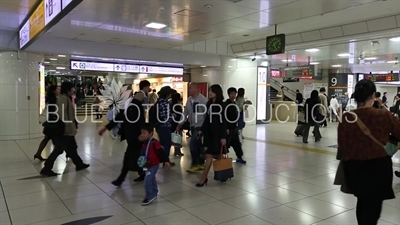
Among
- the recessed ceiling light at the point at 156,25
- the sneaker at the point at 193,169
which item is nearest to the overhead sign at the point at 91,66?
the recessed ceiling light at the point at 156,25

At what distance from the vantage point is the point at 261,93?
13617 millimetres

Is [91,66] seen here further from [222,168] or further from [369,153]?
[369,153]

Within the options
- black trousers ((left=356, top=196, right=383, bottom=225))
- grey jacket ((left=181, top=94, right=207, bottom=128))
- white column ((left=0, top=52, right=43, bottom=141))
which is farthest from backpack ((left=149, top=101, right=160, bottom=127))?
white column ((left=0, top=52, right=43, bottom=141))

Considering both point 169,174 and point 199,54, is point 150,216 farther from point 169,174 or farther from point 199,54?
point 199,54

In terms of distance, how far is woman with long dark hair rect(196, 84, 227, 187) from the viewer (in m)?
4.38

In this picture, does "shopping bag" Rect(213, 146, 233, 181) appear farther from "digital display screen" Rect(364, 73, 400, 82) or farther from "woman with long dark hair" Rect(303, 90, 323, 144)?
"digital display screen" Rect(364, 73, 400, 82)

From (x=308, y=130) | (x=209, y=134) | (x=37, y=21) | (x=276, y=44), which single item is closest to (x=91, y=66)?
(x=37, y=21)

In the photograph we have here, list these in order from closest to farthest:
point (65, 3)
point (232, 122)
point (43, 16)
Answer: point (65, 3) → point (43, 16) → point (232, 122)

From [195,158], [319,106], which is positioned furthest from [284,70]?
[195,158]

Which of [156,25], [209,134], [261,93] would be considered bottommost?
[209,134]

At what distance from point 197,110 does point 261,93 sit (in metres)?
8.90

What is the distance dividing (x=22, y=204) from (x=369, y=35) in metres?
7.90

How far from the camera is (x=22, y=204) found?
371 centimetres

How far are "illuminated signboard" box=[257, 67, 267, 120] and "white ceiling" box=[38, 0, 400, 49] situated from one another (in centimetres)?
450
